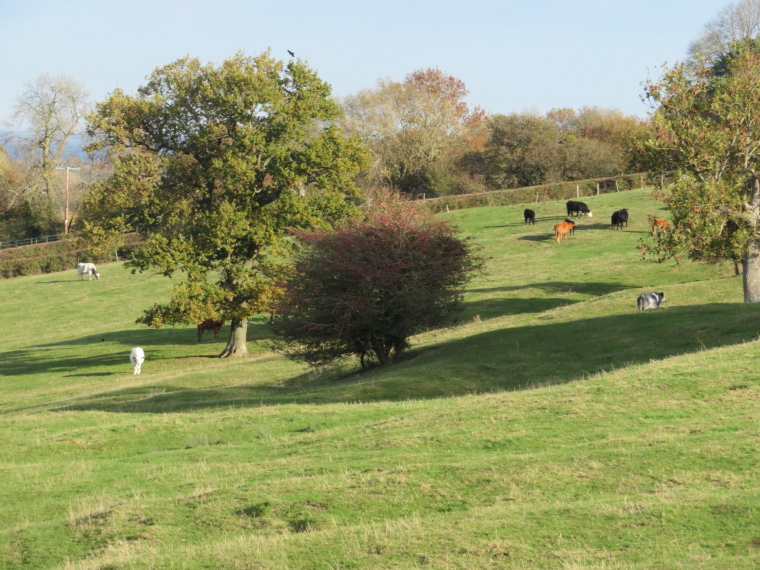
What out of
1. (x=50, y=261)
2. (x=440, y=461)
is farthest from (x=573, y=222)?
(x=50, y=261)

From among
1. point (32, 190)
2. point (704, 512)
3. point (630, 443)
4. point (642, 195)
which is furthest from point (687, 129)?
point (32, 190)

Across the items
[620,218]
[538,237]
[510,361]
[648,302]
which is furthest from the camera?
[538,237]

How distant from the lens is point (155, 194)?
145ft

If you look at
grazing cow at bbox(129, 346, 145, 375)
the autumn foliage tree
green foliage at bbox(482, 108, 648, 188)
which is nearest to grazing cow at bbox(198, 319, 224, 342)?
grazing cow at bbox(129, 346, 145, 375)

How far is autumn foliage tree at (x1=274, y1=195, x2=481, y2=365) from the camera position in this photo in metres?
31.0

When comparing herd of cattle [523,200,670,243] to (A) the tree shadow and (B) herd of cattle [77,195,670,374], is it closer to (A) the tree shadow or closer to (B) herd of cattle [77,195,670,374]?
(B) herd of cattle [77,195,670,374]

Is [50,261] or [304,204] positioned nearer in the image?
[304,204]

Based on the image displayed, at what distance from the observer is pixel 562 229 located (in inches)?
2473

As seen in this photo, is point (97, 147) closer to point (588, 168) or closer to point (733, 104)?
point (733, 104)

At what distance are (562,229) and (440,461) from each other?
5118cm

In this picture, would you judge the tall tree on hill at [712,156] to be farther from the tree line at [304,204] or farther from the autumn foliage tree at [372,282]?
the autumn foliage tree at [372,282]

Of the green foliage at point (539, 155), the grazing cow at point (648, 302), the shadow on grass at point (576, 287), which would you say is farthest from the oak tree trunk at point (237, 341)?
the green foliage at point (539, 155)

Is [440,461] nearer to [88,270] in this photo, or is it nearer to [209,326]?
[209,326]

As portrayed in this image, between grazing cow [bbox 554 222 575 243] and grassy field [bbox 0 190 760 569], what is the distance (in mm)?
26437
